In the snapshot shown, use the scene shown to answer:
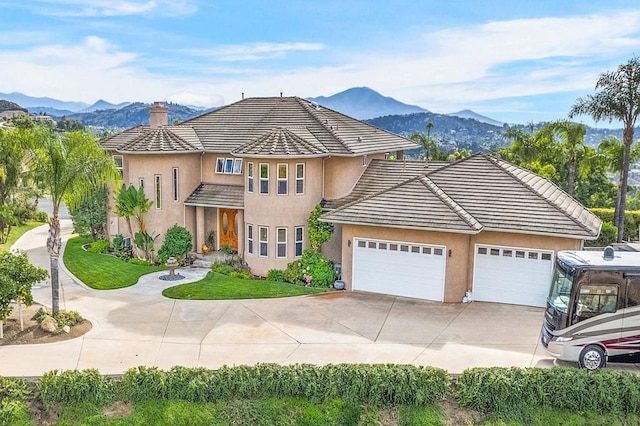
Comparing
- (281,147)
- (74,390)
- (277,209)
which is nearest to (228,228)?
(277,209)

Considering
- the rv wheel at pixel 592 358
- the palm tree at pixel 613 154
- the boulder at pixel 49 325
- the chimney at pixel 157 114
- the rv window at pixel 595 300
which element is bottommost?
the boulder at pixel 49 325

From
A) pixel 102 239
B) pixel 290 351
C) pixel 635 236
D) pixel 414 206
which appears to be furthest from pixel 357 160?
pixel 635 236

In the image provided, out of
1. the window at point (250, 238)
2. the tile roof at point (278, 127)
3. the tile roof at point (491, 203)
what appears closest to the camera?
the tile roof at point (491, 203)

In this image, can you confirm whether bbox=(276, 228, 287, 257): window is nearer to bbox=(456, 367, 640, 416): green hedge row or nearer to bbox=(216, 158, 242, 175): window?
bbox=(216, 158, 242, 175): window

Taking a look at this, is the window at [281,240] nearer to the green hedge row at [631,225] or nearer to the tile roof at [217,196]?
the tile roof at [217,196]

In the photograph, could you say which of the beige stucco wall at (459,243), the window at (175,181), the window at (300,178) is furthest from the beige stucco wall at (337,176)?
the window at (175,181)

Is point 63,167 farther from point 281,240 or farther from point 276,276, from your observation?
point 276,276
